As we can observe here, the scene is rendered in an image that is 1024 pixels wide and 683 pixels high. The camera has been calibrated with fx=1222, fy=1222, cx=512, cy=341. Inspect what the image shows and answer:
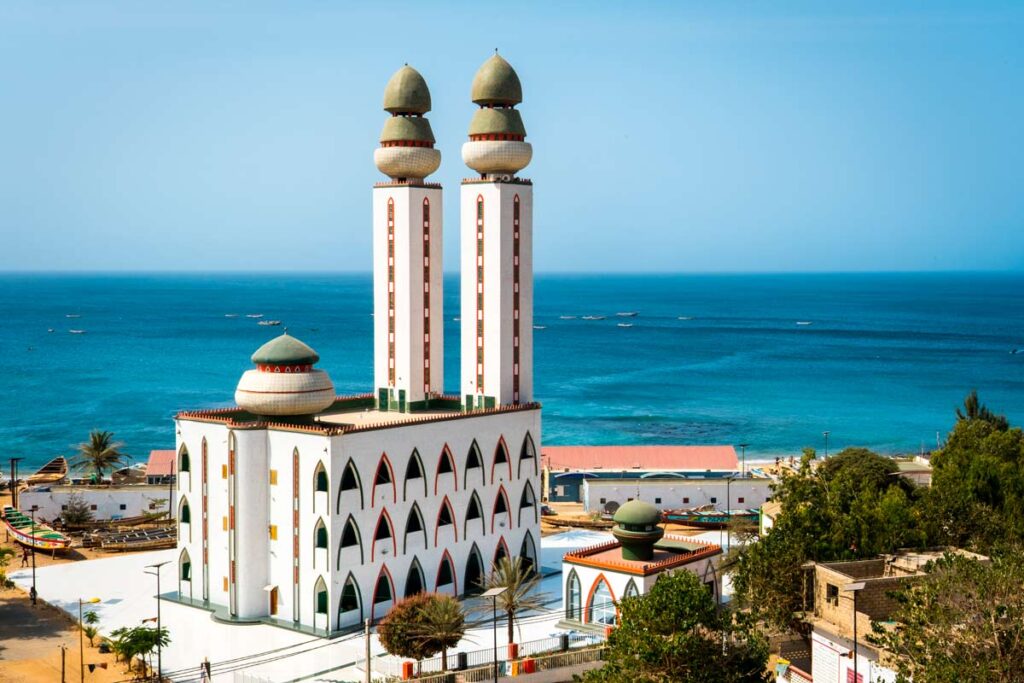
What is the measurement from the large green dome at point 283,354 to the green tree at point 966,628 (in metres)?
23.7

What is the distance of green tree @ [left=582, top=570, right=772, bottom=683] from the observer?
3070 centimetres

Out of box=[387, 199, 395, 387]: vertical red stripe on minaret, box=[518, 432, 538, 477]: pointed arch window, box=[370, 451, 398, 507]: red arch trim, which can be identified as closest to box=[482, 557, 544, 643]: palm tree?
box=[370, 451, 398, 507]: red arch trim

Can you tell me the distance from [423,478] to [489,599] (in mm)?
5192

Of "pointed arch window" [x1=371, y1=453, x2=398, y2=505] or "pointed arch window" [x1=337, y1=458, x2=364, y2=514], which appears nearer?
"pointed arch window" [x1=337, y1=458, x2=364, y2=514]

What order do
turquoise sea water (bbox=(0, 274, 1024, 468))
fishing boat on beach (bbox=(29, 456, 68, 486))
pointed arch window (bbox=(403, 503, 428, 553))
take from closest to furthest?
1. pointed arch window (bbox=(403, 503, 428, 553))
2. fishing boat on beach (bbox=(29, 456, 68, 486))
3. turquoise sea water (bbox=(0, 274, 1024, 468))

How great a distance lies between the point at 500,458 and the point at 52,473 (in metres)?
45.8

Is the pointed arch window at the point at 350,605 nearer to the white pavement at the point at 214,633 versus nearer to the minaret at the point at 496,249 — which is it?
the white pavement at the point at 214,633

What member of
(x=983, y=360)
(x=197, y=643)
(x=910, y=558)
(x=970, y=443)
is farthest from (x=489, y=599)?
(x=983, y=360)

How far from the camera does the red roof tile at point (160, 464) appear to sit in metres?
72.6

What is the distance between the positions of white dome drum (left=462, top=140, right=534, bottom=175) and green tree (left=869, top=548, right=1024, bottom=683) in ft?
87.9

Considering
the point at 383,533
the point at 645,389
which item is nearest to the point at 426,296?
the point at 383,533

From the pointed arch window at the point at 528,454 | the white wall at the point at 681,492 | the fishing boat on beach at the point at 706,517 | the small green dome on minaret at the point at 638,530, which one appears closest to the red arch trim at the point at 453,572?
the pointed arch window at the point at 528,454

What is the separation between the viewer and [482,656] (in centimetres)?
4106

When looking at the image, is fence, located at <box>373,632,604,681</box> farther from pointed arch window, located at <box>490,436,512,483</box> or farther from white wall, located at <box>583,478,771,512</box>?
white wall, located at <box>583,478,771,512</box>
